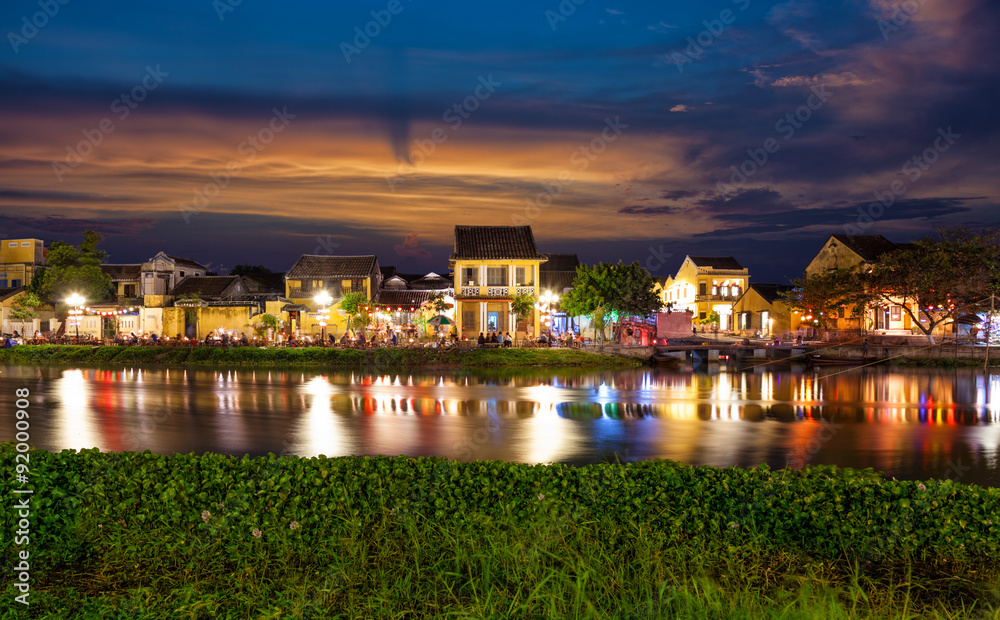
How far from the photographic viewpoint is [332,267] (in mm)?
53312

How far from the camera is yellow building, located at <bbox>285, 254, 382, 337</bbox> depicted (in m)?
49.6

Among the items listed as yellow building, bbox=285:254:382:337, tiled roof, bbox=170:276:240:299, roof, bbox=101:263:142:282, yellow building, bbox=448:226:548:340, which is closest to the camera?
yellow building, bbox=448:226:548:340

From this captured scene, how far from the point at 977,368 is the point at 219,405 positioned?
37.8 m

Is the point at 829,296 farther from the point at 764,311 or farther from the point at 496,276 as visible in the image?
the point at 496,276

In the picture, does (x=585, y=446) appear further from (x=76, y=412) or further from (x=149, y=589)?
(x=76, y=412)

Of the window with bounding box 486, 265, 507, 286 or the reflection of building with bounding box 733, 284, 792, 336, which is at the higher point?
the window with bounding box 486, 265, 507, 286

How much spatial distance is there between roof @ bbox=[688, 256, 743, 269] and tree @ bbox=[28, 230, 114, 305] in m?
59.1

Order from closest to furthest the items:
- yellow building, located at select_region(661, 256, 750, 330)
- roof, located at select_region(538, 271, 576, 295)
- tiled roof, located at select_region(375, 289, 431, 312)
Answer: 1. tiled roof, located at select_region(375, 289, 431, 312)
2. roof, located at select_region(538, 271, 576, 295)
3. yellow building, located at select_region(661, 256, 750, 330)

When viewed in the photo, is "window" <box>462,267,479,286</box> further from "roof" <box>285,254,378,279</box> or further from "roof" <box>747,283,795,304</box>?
"roof" <box>747,283,795,304</box>

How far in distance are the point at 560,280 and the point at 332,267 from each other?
20694 millimetres

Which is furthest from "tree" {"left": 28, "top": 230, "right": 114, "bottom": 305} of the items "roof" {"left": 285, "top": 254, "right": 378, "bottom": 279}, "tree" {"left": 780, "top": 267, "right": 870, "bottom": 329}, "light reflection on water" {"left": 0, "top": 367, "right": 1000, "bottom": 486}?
"tree" {"left": 780, "top": 267, "right": 870, "bottom": 329}

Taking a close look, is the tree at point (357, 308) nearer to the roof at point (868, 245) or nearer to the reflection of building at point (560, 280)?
the reflection of building at point (560, 280)

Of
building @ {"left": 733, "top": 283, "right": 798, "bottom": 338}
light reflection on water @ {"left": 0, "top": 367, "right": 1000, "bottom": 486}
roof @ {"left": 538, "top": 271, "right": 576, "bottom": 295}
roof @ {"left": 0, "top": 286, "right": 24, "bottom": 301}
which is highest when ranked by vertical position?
roof @ {"left": 538, "top": 271, "right": 576, "bottom": 295}

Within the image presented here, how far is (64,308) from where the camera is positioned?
52625 millimetres
